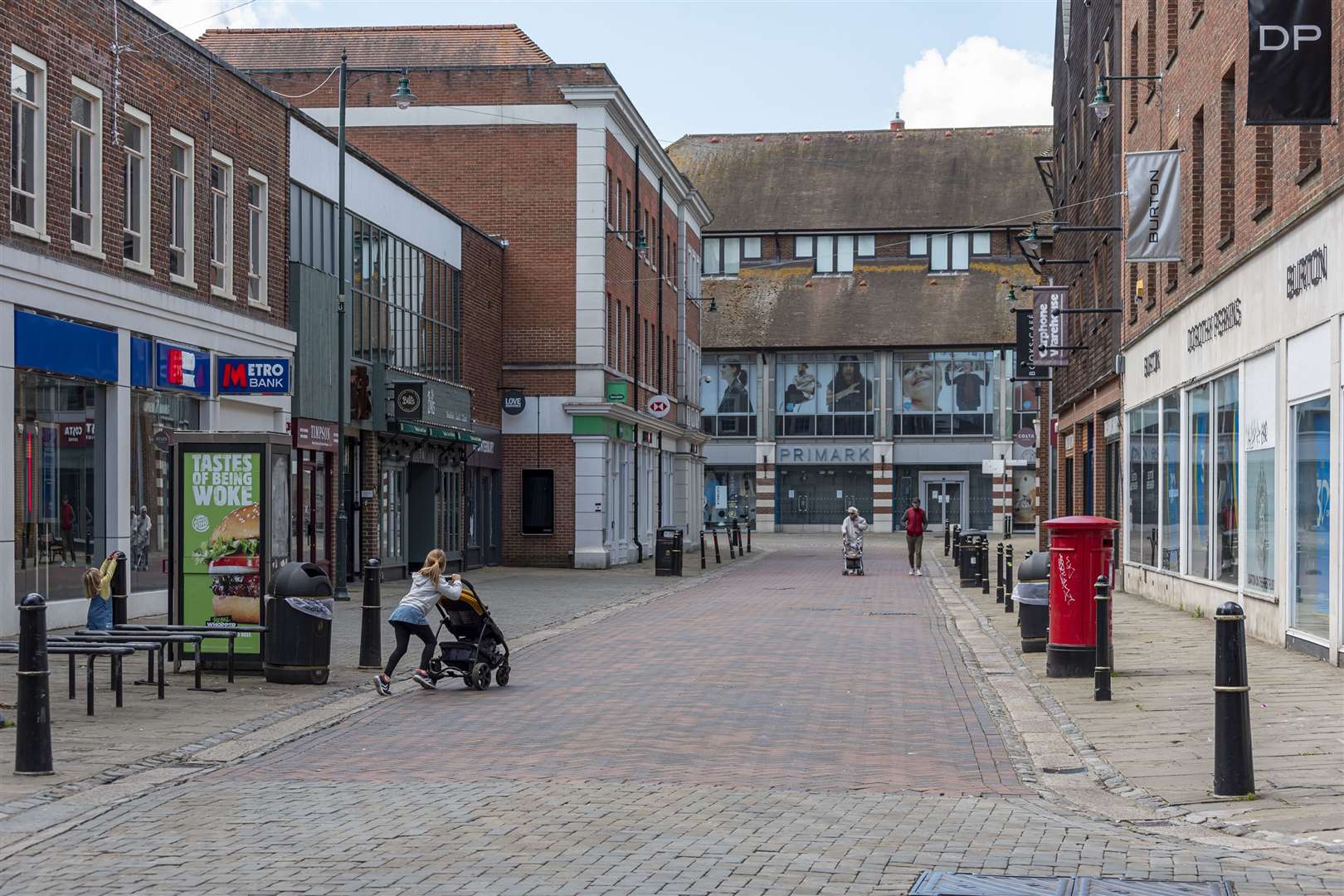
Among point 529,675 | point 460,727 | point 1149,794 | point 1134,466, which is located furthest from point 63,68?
point 1134,466

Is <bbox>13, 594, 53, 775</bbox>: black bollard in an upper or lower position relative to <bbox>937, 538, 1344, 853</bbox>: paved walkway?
upper

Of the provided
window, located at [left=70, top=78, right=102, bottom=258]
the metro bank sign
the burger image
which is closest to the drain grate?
the burger image

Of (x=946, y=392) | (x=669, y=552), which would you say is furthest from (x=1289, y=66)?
(x=946, y=392)

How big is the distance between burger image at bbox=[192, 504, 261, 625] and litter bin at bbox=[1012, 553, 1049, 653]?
734 centimetres

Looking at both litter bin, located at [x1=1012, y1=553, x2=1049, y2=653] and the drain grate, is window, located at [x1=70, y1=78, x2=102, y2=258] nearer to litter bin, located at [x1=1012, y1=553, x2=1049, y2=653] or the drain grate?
litter bin, located at [x1=1012, y1=553, x2=1049, y2=653]

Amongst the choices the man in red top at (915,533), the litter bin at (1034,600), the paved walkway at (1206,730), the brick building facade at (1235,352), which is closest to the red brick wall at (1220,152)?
the brick building facade at (1235,352)

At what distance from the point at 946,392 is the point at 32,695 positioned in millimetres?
65141

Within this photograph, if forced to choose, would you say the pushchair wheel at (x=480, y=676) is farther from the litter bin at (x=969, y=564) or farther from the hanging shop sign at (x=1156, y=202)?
the litter bin at (x=969, y=564)

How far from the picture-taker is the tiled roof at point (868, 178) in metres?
75.2

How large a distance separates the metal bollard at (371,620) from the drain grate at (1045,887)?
10575 mm

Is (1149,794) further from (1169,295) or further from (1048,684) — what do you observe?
(1169,295)

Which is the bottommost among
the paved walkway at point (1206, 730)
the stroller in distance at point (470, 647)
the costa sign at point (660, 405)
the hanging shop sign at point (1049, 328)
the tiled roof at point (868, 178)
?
the paved walkway at point (1206, 730)

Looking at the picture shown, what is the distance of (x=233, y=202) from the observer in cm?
2614

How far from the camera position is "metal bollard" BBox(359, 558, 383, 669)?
51.7 ft
